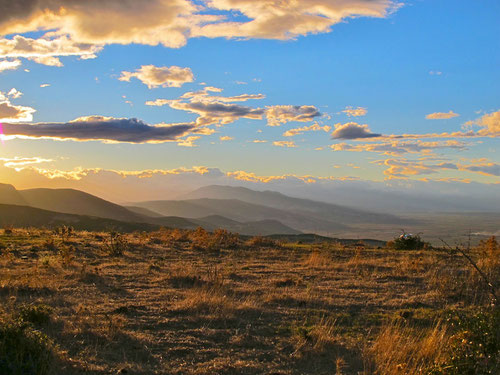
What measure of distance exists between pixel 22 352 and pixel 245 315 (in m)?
5.21

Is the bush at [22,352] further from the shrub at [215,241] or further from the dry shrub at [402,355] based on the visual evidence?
the shrub at [215,241]

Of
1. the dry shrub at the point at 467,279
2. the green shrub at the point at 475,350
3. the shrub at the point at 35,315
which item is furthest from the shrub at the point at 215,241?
the green shrub at the point at 475,350

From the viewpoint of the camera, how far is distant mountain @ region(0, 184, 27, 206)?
16588 centimetres

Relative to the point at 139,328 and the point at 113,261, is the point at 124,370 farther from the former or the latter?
the point at 113,261

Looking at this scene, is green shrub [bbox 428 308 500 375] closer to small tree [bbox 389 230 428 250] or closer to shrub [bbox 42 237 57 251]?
shrub [bbox 42 237 57 251]

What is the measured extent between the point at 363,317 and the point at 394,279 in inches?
240

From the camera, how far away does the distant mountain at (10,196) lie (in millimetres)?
165875

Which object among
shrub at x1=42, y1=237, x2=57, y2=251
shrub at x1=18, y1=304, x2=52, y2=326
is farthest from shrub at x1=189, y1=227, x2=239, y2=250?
shrub at x1=18, y1=304, x2=52, y2=326

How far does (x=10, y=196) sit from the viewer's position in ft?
560

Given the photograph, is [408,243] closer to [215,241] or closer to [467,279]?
[215,241]

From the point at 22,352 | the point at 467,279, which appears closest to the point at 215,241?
the point at 467,279

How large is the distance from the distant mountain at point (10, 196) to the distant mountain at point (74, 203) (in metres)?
1.87

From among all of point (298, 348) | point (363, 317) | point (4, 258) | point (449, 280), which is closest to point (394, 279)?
point (449, 280)

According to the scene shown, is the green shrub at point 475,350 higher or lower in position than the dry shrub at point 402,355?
higher
